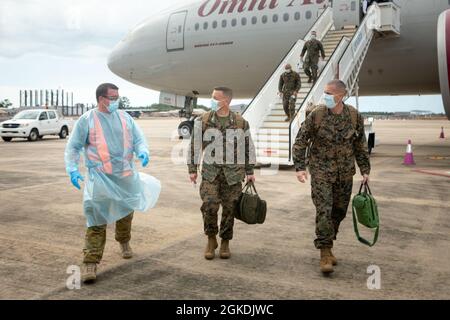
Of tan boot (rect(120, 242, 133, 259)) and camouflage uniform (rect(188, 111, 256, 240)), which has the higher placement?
camouflage uniform (rect(188, 111, 256, 240))

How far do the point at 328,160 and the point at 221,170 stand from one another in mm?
1065

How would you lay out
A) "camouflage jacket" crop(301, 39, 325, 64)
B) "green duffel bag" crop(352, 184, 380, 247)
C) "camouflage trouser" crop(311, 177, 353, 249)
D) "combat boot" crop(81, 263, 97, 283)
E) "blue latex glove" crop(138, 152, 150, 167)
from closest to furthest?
1. "combat boot" crop(81, 263, 97, 283)
2. "camouflage trouser" crop(311, 177, 353, 249)
3. "green duffel bag" crop(352, 184, 380, 247)
4. "blue latex glove" crop(138, 152, 150, 167)
5. "camouflage jacket" crop(301, 39, 325, 64)

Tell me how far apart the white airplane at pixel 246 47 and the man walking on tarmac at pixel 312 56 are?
2082 mm

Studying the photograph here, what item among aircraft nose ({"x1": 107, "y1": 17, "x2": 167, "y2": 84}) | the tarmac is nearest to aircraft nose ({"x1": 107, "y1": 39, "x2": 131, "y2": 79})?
aircraft nose ({"x1": 107, "y1": 17, "x2": 167, "y2": 84})

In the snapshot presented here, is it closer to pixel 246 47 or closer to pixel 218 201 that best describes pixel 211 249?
pixel 218 201

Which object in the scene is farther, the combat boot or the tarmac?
Answer: the combat boot

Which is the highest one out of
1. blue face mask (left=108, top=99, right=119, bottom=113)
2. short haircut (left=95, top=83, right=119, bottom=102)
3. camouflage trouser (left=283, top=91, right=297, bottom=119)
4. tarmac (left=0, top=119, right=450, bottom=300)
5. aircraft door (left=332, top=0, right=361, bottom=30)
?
aircraft door (left=332, top=0, right=361, bottom=30)

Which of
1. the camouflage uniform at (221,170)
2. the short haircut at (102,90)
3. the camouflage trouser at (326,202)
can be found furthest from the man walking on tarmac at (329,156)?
the short haircut at (102,90)

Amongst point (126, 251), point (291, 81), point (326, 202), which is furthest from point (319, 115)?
point (291, 81)

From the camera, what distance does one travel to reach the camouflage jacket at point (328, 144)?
4.18 meters

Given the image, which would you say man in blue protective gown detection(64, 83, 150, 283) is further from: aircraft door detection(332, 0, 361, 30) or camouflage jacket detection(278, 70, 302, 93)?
aircraft door detection(332, 0, 361, 30)

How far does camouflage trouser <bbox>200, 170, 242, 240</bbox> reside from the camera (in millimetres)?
4488
